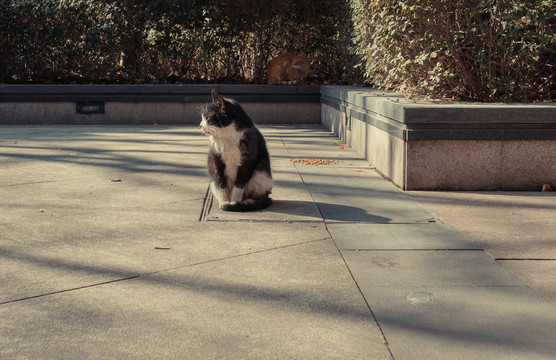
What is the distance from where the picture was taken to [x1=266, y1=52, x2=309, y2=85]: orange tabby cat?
595 inches

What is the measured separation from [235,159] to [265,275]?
6.31 feet

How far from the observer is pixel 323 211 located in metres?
6.05

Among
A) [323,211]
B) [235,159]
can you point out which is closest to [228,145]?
[235,159]

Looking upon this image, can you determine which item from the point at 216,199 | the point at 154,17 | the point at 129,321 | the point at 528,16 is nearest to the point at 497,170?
the point at 528,16

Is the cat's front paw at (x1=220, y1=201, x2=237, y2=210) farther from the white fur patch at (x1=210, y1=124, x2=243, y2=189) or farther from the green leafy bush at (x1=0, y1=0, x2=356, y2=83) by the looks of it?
the green leafy bush at (x1=0, y1=0, x2=356, y2=83)

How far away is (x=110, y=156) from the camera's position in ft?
31.1

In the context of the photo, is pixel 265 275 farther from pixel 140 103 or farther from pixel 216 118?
pixel 140 103

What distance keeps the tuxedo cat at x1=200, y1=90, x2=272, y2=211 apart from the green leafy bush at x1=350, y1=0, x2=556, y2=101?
2832 mm

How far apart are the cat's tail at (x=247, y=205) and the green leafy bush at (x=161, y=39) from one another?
364 inches

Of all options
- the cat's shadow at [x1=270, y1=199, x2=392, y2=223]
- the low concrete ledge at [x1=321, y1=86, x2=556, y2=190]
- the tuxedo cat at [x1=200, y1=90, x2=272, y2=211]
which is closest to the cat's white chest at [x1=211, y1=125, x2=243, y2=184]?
the tuxedo cat at [x1=200, y1=90, x2=272, y2=211]

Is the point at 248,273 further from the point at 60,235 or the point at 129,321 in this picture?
the point at 60,235

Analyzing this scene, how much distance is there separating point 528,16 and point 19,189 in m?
5.83

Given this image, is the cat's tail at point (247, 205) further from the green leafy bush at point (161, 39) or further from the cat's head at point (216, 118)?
the green leafy bush at point (161, 39)

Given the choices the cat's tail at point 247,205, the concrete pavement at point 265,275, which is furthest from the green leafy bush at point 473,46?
the cat's tail at point 247,205
